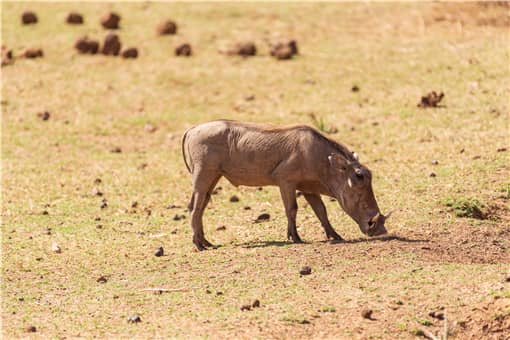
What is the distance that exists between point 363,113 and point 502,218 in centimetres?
545

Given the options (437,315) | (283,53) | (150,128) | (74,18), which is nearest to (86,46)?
(74,18)

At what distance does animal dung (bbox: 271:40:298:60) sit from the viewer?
1870cm

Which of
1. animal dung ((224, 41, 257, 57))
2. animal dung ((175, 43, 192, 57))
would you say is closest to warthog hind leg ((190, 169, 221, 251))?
animal dung ((224, 41, 257, 57))

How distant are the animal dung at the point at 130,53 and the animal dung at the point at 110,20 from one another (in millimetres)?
1855

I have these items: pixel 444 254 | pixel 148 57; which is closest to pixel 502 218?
pixel 444 254

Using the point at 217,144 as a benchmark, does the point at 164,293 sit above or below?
below

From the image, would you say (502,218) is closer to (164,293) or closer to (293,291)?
(293,291)

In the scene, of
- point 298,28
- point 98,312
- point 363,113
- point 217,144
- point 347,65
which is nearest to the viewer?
point 98,312

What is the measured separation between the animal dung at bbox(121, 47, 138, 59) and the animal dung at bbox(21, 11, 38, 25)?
317 cm

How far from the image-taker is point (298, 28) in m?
20.7

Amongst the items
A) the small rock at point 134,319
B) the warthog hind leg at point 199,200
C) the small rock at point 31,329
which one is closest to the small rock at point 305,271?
the small rock at point 134,319

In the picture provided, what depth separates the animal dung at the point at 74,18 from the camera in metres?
21.2

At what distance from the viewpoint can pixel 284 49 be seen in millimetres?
18703

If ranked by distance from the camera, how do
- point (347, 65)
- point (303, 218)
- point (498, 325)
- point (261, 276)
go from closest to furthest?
point (498, 325) < point (261, 276) < point (303, 218) < point (347, 65)
